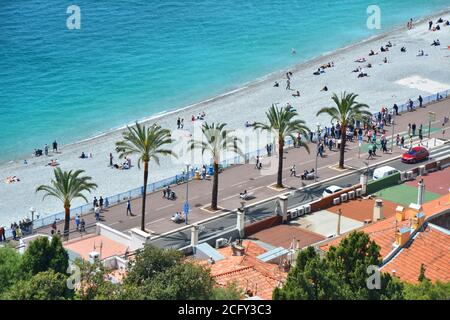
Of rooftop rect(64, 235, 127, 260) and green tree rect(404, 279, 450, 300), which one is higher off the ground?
green tree rect(404, 279, 450, 300)

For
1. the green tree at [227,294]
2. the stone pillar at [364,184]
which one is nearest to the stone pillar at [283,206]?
the stone pillar at [364,184]

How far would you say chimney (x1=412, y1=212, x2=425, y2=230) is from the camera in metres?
45.3

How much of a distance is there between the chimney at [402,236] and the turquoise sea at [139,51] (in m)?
48.9

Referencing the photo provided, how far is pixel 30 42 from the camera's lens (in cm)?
12156

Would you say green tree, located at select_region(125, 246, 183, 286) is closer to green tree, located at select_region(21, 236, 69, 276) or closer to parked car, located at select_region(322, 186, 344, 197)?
green tree, located at select_region(21, 236, 69, 276)

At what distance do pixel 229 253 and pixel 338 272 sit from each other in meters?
12.8

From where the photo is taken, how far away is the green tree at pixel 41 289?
35.3 meters

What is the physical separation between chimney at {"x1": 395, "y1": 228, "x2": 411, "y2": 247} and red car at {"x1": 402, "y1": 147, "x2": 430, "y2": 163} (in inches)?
885

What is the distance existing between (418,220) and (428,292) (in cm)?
1108

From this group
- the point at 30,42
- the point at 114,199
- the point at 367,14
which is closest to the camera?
the point at 114,199

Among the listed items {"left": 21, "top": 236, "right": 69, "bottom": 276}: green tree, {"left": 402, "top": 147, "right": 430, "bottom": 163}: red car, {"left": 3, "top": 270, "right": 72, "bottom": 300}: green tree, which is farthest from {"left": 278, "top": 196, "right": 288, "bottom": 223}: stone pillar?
{"left": 3, "top": 270, "right": 72, "bottom": 300}: green tree

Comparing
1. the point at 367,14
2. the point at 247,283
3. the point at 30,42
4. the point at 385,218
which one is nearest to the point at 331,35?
the point at 367,14

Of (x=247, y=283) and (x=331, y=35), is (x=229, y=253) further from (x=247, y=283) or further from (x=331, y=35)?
(x=331, y=35)

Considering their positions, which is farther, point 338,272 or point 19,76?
Result: point 19,76
